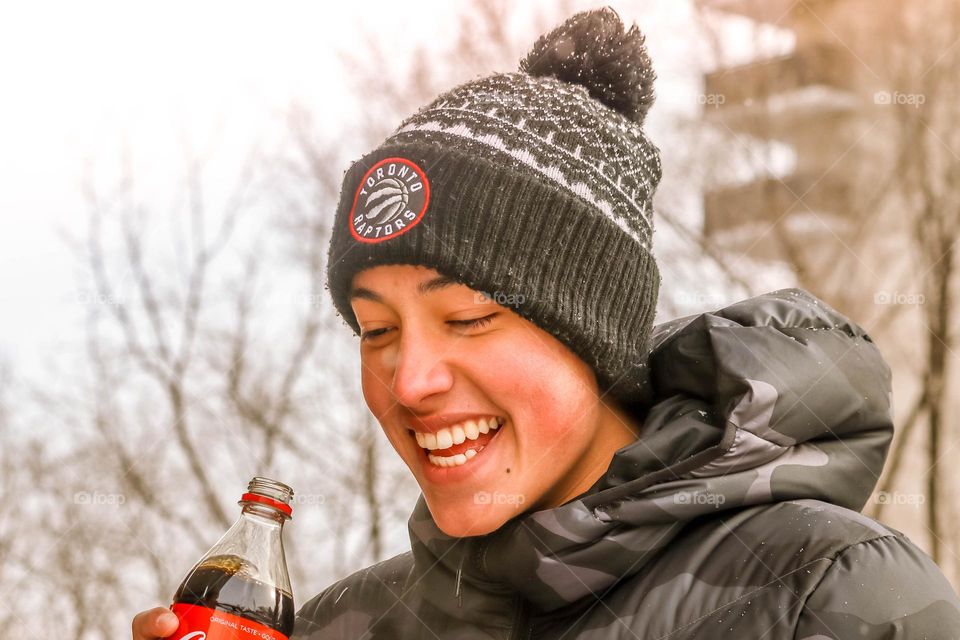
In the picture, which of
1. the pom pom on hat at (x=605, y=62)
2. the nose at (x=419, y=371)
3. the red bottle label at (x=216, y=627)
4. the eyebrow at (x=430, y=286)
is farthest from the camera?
the pom pom on hat at (x=605, y=62)

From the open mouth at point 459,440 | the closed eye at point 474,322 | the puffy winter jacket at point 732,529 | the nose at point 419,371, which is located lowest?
the puffy winter jacket at point 732,529

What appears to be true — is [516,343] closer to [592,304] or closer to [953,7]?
[592,304]

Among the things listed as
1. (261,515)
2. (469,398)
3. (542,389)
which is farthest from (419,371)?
(261,515)

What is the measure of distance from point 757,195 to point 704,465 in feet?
20.7

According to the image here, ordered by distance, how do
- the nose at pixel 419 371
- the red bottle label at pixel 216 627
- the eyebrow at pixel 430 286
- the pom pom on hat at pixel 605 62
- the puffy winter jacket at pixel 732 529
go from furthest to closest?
the pom pom on hat at pixel 605 62, the eyebrow at pixel 430 286, the nose at pixel 419 371, the red bottle label at pixel 216 627, the puffy winter jacket at pixel 732 529

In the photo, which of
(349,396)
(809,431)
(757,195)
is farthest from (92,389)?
(809,431)

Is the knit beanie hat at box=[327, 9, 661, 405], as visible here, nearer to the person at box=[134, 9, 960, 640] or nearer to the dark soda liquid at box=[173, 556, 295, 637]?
the person at box=[134, 9, 960, 640]

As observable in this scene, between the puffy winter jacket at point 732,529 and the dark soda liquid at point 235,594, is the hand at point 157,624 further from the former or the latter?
the puffy winter jacket at point 732,529

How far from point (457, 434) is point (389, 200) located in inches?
17.5

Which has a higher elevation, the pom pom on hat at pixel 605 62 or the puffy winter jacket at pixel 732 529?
the pom pom on hat at pixel 605 62

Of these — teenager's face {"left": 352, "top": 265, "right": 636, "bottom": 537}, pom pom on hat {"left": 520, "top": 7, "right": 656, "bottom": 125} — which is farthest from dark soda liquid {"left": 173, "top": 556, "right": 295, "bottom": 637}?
pom pom on hat {"left": 520, "top": 7, "right": 656, "bottom": 125}

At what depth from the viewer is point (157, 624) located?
1515 millimetres

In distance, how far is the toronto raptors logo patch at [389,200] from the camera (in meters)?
1.79

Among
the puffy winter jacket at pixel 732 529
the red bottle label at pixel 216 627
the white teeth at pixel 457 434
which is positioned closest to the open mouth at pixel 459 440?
the white teeth at pixel 457 434
